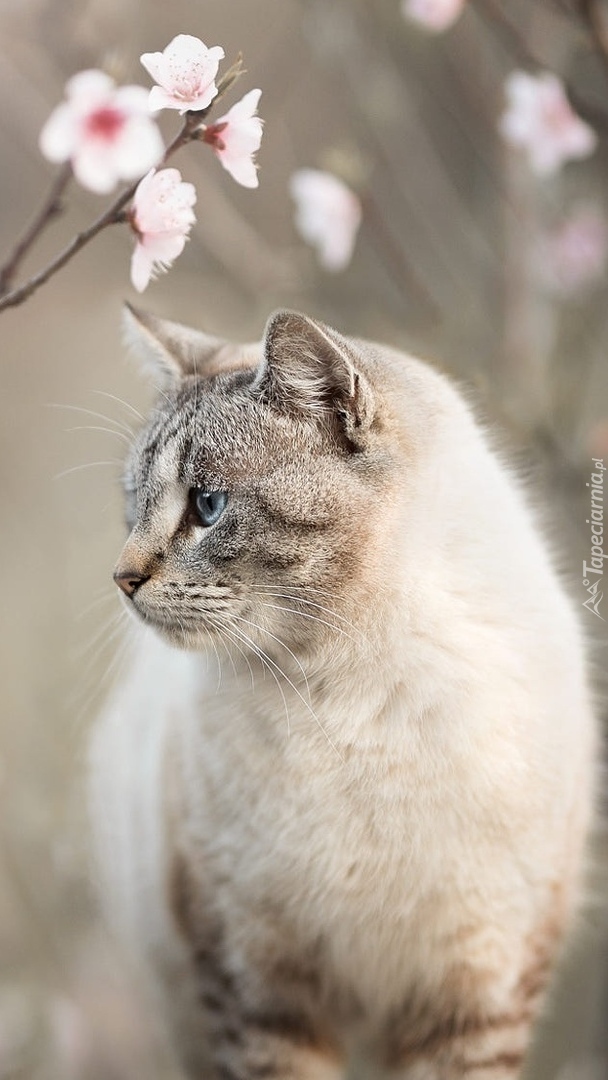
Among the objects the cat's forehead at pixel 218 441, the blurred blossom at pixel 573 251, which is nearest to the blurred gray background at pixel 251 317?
the blurred blossom at pixel 573 251

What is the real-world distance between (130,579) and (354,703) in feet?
0.60

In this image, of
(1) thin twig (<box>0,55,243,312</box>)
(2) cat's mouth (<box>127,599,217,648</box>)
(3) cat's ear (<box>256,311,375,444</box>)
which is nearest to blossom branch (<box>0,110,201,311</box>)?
(1) thin twig (<box>0,55,243,312</box>)

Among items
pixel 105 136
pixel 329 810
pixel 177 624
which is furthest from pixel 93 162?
pixel 329 810

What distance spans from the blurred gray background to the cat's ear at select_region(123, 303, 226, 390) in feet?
0.17

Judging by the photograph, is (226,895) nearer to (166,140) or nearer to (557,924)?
(557,924)

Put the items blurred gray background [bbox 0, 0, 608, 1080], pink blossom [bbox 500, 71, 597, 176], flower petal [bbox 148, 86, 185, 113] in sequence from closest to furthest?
1. flower petal [bbox 148, 86, 185, 113]
2. blurred gray background [bbox 0, 0, 608, 1080]
3. pink blossom [bbox 500, 71, 597, 176]

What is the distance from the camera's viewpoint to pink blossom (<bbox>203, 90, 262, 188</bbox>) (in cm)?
64

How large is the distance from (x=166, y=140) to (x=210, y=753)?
45cm

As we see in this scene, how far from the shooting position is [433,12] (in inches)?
39.4

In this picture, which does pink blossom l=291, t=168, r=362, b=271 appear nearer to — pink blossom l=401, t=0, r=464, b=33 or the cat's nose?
pink blossom l=401, t=0, r=464, b=33

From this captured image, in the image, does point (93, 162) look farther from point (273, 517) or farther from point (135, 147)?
point (273, 517)

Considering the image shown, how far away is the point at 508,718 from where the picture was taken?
761 mm

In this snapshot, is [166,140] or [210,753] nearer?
[166,140]

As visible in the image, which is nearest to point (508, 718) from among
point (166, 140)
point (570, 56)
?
point (166, 140)
